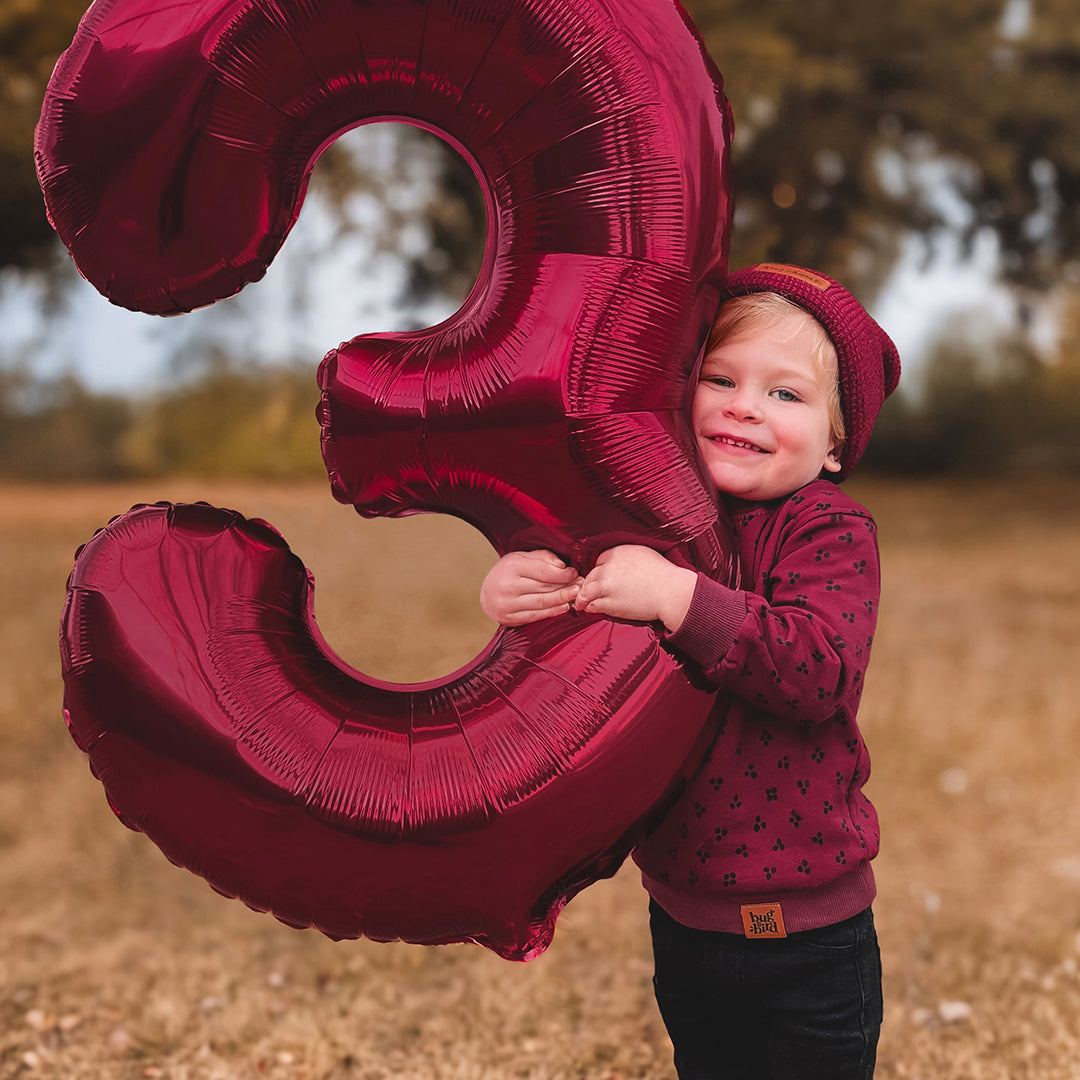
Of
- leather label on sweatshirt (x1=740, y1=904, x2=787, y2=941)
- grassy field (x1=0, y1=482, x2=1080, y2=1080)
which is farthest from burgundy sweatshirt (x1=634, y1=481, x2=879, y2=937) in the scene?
grassy field (x1=0, y1=482, x2=1080, y2=1080)

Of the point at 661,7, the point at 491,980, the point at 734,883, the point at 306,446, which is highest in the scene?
the point at 661,7

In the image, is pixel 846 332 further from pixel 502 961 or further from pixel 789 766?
pixel 502 961

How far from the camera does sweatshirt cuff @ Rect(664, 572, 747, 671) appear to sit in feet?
4.70

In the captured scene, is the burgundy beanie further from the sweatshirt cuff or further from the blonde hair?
the sweatshirt cuff

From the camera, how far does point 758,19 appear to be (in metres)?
5.48

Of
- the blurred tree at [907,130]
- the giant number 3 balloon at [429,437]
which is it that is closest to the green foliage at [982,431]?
the blurred tree at [907,130]

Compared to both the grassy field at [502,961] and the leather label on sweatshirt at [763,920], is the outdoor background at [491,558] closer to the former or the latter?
the grassy field at [502,961]

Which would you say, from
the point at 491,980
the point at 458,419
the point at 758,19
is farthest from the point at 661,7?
the point at 758,19

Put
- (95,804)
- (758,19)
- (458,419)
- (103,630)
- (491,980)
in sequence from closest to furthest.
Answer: (458,419) → (103,630) → (491,980) → (95,804) → (758,19)

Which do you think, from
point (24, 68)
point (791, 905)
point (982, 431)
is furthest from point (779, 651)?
point (982, 431)

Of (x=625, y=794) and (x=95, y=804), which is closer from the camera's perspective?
(x=625, y=794)

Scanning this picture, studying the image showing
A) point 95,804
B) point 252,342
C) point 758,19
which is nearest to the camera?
point 95,804

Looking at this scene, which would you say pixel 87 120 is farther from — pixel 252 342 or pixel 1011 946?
pixel 252 342

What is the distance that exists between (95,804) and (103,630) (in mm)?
3035
